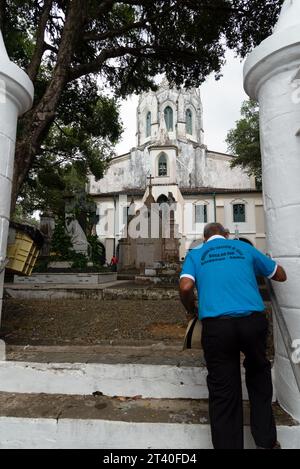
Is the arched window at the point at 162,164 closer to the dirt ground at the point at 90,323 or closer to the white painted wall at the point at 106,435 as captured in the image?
the dirt ground at the point at 90,323

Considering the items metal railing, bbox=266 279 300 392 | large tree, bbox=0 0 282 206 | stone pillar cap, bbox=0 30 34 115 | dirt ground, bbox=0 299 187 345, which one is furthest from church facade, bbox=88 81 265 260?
metal railing, bbox=266 279 300 392

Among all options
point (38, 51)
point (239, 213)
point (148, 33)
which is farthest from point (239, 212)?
point (38, 51)

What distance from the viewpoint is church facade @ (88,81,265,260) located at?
1272 inches

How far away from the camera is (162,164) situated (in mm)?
33188

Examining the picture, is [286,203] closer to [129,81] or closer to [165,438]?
[165,438]

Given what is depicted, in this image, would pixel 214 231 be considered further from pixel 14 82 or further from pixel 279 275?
pixel 14 82

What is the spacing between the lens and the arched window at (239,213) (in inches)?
1288

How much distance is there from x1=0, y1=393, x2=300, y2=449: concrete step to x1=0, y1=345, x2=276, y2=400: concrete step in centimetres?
22

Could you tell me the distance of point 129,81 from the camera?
1029cm

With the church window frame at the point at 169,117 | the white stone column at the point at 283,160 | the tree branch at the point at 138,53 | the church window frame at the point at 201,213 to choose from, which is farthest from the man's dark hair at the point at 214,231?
the church window frame at the point at 169,117

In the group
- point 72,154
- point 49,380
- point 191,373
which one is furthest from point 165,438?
point 72,154

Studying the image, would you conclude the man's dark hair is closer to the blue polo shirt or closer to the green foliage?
the blue polo shirt

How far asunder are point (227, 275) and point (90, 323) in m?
3.62

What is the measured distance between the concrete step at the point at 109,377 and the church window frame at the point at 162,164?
3005 centimetres
